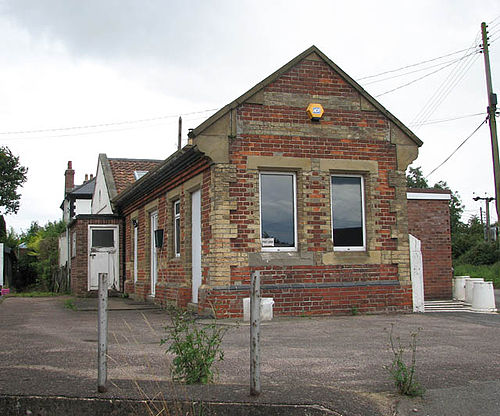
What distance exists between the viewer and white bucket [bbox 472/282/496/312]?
43.7 feet

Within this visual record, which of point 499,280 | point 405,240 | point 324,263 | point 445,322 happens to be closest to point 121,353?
point 324,263

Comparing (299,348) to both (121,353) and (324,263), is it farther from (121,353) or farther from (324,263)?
(324,263)

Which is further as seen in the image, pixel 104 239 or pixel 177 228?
pixel 104 239

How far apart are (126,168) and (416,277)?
14768 mm

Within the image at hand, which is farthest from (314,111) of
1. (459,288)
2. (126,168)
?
(126,168)

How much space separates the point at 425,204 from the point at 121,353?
37.5 ft

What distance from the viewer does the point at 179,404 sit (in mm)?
4551

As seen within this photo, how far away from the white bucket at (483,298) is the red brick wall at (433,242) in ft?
9.51

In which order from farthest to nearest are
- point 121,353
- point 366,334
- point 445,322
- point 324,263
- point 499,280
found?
point 499,280, point 324,263, point 445,322, point 366,334, point 121,353

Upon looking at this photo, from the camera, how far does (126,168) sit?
2411cm

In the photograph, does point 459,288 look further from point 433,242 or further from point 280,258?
point 280,258

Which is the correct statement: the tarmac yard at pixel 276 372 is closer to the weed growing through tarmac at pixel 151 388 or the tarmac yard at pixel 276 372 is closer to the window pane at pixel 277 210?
the weed growing through tarmac at pixel 151 388

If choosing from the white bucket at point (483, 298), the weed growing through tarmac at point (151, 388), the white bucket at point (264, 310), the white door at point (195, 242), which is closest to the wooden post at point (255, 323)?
the weed growing through tarmac at point (151, 388)

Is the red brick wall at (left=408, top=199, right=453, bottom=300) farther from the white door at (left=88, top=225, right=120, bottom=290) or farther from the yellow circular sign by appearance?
the white door at (left=88, top=225, right=120, bottom=290)
